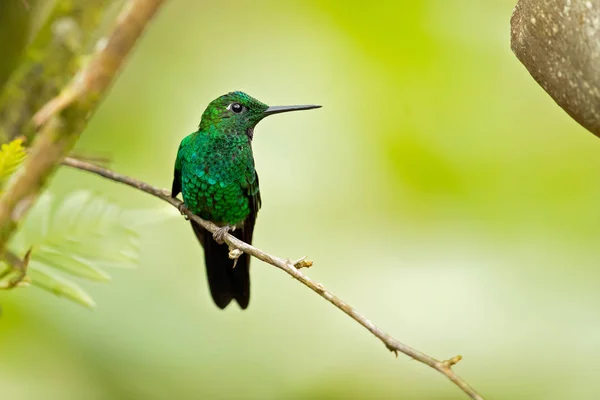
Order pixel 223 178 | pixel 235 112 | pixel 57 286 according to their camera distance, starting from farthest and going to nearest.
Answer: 1. pixel 223 178
2. pixel 235 112
3. pixel 57 286

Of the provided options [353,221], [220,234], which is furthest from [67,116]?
[353,221]

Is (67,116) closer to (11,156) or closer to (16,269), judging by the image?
(11,156)

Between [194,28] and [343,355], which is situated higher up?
[194,28]

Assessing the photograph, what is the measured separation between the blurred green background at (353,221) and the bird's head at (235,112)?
107 cm

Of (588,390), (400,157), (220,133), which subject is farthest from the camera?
(400,157)

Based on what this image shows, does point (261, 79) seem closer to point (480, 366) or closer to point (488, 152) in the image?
point (488, 152)

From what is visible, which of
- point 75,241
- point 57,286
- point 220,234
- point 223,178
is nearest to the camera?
point 57,286


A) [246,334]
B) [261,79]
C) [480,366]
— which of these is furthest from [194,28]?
[480,366]

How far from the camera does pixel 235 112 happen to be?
2.23 metres

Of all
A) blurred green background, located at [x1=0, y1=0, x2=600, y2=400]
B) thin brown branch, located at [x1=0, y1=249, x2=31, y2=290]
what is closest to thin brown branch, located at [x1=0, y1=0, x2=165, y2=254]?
thin brown branch, located at [x1=0, y1=249, x2=31, y2=290]

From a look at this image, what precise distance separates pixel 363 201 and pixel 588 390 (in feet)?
4.51

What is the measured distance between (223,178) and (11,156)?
116cm

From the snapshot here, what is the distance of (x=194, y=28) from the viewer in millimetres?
4062

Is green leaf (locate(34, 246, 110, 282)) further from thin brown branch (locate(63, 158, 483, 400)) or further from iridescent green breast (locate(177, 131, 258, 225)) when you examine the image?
iridescent green breast (locate(177, 131, 258, 225))
